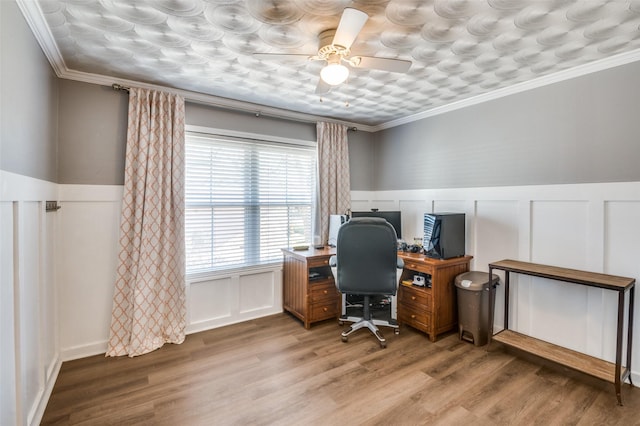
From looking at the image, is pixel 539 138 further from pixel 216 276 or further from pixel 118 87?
pixel 118 87

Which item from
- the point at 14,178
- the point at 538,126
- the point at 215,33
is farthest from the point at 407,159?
the point at 14,178

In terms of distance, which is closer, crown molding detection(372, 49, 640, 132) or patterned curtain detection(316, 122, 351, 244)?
crown molding detection(372, 49, 640, 132)

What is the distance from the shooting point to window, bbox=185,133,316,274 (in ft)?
10.3

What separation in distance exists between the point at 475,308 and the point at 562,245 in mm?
909

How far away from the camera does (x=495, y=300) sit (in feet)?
9.91

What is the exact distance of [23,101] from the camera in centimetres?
167

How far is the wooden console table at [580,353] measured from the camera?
2.00 meters

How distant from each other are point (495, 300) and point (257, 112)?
3.23m

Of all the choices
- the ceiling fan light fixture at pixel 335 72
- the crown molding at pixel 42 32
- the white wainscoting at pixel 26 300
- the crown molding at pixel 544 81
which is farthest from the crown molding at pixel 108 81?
the ceiling fan light fixture at pixel 335 72

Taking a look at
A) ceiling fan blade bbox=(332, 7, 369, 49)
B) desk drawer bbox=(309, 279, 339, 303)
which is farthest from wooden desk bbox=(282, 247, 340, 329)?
ceiling fan blade bbox=(332, 7, 369, 49)

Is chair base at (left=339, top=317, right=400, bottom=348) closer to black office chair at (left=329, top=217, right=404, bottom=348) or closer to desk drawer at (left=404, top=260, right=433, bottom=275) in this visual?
black office chair at (left=329, top=217, right=404, bottom=348)

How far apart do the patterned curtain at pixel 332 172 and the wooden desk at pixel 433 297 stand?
1.15 metres

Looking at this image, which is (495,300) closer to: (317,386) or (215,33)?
(317,386)

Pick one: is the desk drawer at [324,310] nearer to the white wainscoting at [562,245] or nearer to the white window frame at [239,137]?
the white window frame at [239,137]
